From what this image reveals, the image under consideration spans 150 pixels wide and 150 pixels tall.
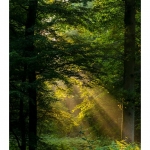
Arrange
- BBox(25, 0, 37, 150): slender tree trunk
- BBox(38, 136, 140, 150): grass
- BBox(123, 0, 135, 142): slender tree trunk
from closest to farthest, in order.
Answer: BBox(38, 136, 140, 150): grass → BBox(25, 0, 37, 150): slender tree trunk → BBox(123, 0, 135, 142): slender tree trunk

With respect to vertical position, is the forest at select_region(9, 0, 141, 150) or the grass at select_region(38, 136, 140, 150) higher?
the forest at select_region(9, 0, 141, 150)

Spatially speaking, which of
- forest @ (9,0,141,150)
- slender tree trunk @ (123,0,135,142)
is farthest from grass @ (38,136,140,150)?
slender tree trunk @ (123,0,135,142)

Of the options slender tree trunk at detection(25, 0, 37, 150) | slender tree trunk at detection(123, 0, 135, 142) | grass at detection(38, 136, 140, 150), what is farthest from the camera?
slender tree trunk at detection(123, 0, 135, 142)

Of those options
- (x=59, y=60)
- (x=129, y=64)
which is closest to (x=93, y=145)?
(x=59, y=60)

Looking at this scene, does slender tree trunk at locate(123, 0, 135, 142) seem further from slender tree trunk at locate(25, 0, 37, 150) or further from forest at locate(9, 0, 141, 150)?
slender tree trunk at locate(25, 0, 37, 150)

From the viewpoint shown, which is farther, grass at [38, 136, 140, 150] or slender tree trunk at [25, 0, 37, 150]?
slender tree trunk at [25, 0, 37, 150]

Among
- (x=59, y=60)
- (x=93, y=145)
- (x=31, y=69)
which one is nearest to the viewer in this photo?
(x=93, y=145)

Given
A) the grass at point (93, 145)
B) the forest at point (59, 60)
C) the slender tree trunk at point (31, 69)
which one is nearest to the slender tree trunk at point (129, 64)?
the forest at point (59, 60)

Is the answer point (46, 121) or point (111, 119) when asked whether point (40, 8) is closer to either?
point (46, 121)

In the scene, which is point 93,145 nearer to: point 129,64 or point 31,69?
point 31,69
